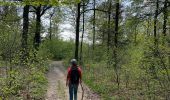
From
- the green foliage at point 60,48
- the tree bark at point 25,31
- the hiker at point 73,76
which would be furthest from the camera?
the green foliage at point 60,48

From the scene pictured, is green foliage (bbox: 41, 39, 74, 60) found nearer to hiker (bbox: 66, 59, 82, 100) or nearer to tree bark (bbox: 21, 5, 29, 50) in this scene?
tree bark (bbox: 21, 5, 29, 50)

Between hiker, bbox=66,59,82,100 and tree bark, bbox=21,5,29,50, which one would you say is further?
tree bark, bbox=21,5,29,50

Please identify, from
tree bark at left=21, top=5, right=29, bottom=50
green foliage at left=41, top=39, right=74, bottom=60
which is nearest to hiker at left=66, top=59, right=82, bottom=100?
tree bark at left=21, top=5, right=29, bottom=50

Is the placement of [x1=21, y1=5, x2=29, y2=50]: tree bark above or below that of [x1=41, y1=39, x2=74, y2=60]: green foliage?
above

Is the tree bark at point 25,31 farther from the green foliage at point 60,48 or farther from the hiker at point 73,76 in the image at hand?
the green foliage at point 60,48

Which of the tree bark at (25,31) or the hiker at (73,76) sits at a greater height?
the tree bark at (25,31)

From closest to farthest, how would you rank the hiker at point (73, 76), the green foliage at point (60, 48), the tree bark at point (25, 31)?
the hiker at point (73, 76)
the tree bark at point (25, 31)
the green foliage at point (60, 48)

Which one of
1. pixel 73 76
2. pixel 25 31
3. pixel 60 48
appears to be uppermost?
pixel 25 31

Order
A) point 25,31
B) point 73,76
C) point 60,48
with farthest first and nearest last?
point 60,48 → point 25,31 → point 73,76

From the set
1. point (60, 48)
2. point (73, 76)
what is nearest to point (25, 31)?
point (73, 76)

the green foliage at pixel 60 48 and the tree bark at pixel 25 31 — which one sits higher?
the tree bark at pixel 25 31

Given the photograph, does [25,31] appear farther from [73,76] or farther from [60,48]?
[60,48]

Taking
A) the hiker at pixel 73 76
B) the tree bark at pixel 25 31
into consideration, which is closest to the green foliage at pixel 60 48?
the tree bark at pixel 25 31

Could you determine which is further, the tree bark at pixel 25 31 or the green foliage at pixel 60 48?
the green foliage at pixel 60 48
